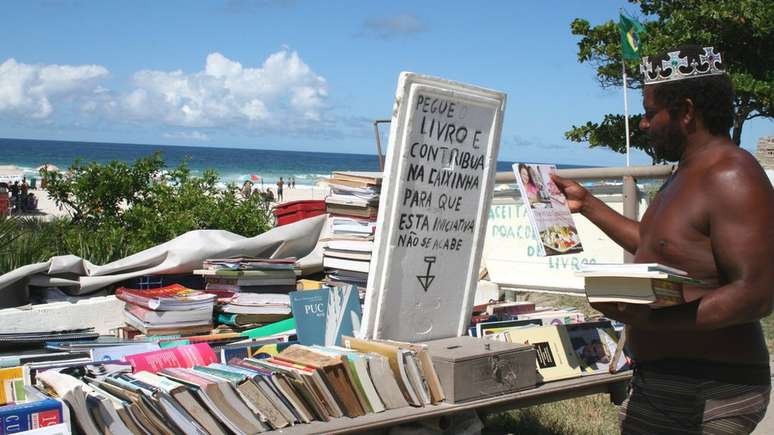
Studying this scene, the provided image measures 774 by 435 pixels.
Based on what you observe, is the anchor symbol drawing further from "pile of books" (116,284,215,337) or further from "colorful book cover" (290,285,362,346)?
"pile of books" (116,284,215,337)

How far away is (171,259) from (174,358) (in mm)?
1953

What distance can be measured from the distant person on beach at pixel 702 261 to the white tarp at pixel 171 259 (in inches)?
146

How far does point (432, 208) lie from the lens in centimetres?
442

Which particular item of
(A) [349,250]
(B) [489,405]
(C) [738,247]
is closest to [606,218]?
(C) [738,247]

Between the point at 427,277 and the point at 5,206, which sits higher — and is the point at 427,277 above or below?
below

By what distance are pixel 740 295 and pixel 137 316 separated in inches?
142

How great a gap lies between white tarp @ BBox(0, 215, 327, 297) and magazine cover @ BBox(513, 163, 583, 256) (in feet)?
8.98

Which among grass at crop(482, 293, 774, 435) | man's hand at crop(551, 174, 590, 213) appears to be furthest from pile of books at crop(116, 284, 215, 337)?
man's hand at crop(551, 174, 590, 213)

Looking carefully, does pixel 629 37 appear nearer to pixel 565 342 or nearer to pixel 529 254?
pixel 529 254

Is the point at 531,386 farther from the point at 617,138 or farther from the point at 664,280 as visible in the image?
the point at 617,138

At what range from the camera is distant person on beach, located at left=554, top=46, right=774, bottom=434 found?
2.42m

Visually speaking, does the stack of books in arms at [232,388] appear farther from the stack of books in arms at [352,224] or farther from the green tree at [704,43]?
the green tree at [704,43]

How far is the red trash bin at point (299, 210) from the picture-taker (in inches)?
299

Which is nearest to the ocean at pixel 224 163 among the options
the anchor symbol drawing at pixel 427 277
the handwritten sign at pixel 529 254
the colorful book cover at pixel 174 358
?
the handwritten sign at pixel 529 254
